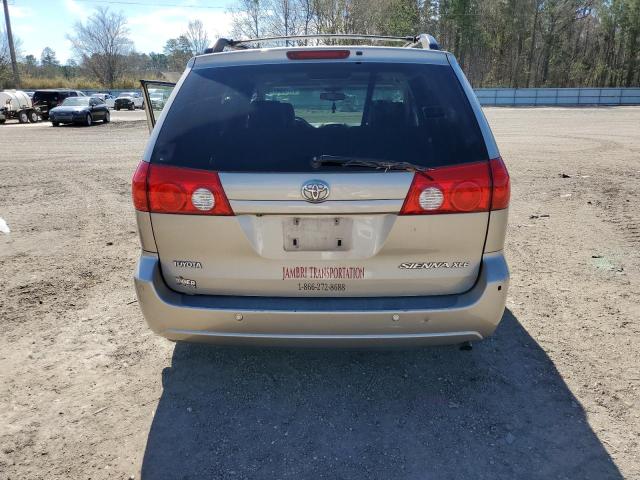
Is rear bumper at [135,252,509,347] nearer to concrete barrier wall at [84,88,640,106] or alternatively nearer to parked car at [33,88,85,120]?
parked car at [33,88,85,120]

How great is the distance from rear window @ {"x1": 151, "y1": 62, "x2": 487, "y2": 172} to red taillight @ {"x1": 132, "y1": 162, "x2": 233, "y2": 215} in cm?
6

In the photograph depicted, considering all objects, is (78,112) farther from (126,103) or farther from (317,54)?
(317,54)

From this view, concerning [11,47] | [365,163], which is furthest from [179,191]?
[11,47]

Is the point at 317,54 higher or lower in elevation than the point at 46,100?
higher

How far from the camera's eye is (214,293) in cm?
263

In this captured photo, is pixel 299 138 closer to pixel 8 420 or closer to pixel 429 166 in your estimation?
pixel 429 166

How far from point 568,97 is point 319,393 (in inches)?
2042

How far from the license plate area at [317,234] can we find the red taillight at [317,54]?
3.10ft

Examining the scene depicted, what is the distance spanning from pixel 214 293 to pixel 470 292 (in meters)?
1.36

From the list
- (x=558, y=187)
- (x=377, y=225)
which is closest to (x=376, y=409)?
(x=377, y=225)

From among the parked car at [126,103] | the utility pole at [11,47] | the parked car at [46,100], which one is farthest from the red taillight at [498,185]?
the utility pole at [11,47]

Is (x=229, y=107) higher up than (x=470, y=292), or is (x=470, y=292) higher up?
(x=229, y=107)

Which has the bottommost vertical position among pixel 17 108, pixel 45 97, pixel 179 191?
pixel 17 108

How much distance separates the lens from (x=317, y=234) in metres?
2.49
